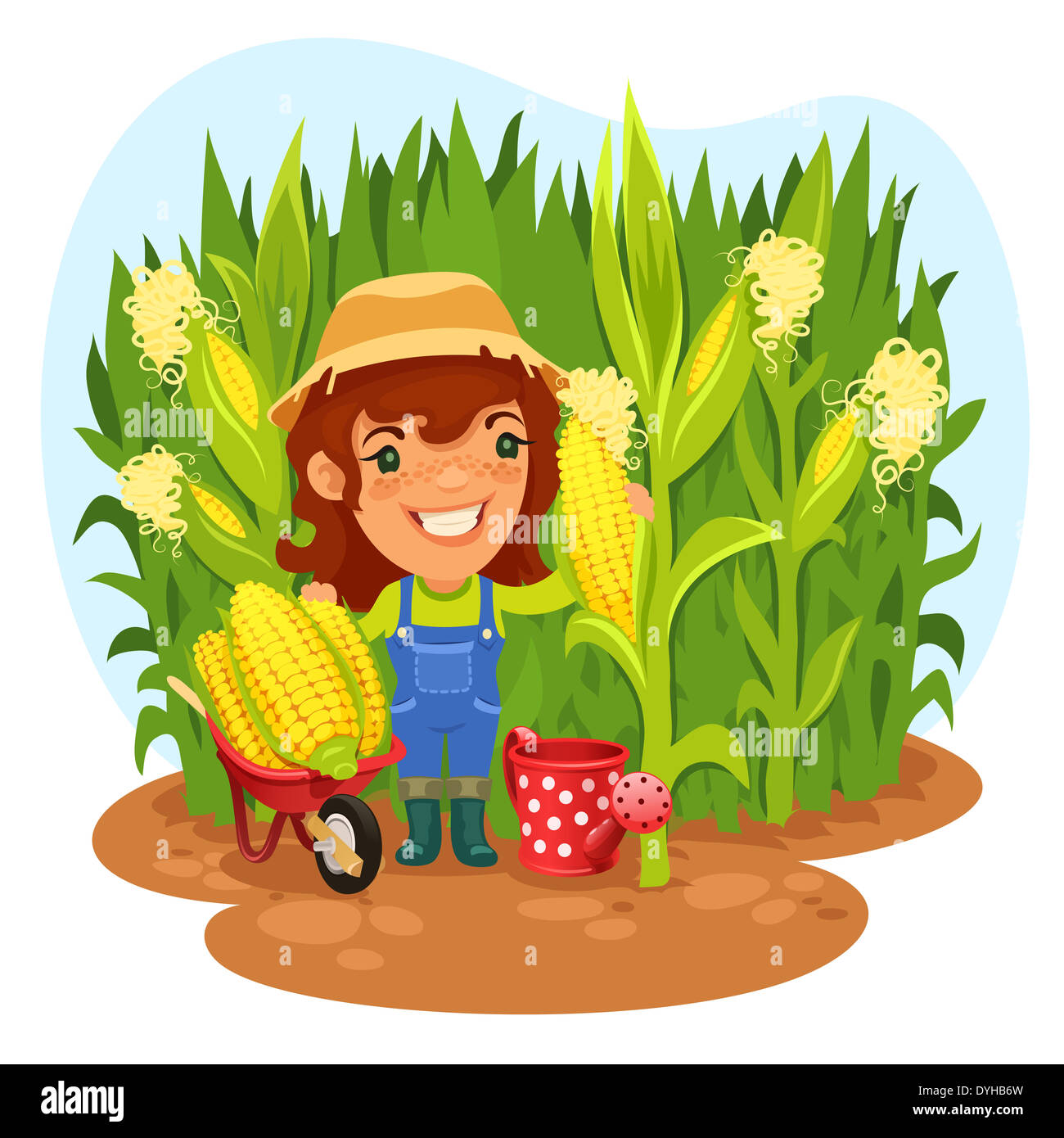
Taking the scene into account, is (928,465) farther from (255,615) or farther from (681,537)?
(255,615)

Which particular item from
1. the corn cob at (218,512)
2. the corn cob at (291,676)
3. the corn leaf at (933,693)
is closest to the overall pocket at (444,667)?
the corn cob at (291,676)

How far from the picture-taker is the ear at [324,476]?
17.2 feet

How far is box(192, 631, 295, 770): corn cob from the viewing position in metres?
5.08

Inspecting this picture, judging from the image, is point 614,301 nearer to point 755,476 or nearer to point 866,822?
point 755,476

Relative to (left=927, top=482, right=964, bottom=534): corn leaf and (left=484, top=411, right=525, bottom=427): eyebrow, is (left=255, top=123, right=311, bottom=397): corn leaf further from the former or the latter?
(left=927, top=482, right=964, bottom=534): corn leaf

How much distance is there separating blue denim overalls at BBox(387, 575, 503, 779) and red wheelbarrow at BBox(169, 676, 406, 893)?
0.45 ft

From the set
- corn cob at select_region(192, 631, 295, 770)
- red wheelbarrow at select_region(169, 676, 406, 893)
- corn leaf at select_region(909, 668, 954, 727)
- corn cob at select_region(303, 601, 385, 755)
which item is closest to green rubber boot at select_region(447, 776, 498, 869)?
red wheelbarrow at select_region(169, 676, 406, 893)

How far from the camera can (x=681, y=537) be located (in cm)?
543

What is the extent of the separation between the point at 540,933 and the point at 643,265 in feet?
6.97

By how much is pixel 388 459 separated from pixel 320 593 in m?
0.54

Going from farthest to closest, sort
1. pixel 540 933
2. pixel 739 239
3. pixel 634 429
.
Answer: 1. pixel 739 239
2. pixel 634 429
3. pixel 540 933

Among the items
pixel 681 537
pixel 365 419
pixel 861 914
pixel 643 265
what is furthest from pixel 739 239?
pixel 861 914

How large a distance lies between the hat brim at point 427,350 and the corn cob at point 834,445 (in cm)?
98

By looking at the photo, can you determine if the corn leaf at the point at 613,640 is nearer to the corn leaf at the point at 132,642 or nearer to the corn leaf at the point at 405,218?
the corn leaf at the point at 405,218
